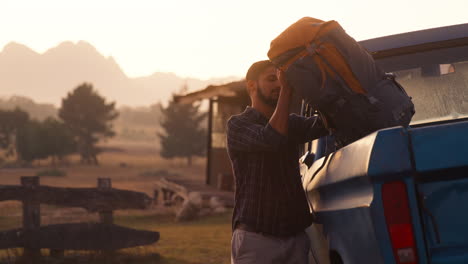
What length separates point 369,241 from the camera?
2.66m

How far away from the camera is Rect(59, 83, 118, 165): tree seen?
76.0 metres

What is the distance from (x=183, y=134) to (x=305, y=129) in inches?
2847

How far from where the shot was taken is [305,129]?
A: 12.9 ft

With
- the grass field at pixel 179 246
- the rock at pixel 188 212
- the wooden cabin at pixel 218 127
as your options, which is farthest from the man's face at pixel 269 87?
the wooden cabin at pixel 218 127

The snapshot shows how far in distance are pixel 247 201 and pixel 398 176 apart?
135 cm

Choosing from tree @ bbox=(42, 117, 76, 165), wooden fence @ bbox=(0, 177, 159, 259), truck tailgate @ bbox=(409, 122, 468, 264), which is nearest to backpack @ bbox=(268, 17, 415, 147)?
truck tailgate @ bbox=(409, 122, 468, 264)

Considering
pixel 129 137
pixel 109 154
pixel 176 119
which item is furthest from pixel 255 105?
pixel 129 137

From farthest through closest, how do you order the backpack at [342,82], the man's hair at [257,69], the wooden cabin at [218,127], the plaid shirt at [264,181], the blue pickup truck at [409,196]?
the wooden cabin at [218,127]
the man's hair at [257,69]
the plaid shirt at [264,181]
the backpack at [342,82]
the blue pickup truck at [409,196]

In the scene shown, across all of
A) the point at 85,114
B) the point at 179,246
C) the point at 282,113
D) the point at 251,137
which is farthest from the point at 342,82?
the point at 85,114

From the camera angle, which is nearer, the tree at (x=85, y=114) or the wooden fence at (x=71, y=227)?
the wooden fence at (x=71, y=227)

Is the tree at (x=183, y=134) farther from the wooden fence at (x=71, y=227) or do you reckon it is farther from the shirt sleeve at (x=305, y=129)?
the shirt sleeve at (x=305, y=129)

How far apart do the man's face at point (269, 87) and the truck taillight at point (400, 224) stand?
140 cm

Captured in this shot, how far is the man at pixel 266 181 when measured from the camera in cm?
360

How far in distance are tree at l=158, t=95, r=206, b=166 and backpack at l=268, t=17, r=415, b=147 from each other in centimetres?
7212
